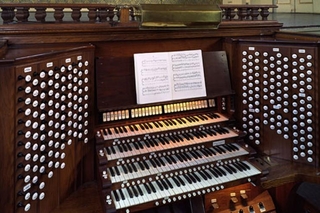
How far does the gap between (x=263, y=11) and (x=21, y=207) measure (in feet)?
7.91

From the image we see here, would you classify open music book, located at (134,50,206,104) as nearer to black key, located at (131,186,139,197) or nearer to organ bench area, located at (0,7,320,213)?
organ bench area, located at (0,7,320,213)

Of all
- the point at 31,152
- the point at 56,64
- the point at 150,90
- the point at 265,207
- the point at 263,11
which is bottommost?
the point at 265,207

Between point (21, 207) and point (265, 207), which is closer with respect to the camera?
point (21, 207)

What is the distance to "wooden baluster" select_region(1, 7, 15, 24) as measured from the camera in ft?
6.22

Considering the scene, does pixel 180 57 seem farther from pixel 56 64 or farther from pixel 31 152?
pixel 31 152

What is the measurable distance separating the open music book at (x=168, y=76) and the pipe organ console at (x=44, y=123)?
0.38 metres

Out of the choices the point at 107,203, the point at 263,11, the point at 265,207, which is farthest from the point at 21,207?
the point at 263,11

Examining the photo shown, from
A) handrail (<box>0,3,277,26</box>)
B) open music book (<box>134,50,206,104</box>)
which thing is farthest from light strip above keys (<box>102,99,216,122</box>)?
handrail (<box>0,3,277,26</box>)

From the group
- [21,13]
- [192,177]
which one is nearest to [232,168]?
[192,177]

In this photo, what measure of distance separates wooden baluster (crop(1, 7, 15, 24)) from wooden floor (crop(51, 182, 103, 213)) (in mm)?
1229

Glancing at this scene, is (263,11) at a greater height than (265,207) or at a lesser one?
greater

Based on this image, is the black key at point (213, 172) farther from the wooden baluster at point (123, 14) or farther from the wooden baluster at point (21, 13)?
the wooden baluster at point (21, 13)

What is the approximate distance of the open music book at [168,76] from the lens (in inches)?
86.5

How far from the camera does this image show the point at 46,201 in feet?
5.62
